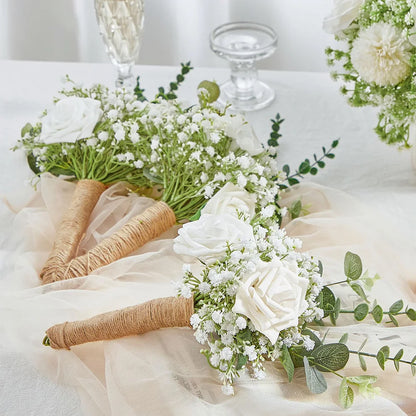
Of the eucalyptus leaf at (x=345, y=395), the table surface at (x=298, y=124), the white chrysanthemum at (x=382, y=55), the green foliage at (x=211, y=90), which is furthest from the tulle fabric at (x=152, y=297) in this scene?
the green foliage at (x=211, y=90)

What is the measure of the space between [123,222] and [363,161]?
522 millimetres

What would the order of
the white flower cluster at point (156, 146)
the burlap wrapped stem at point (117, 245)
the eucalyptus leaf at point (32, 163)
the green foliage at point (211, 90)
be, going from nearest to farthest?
the burlap wrapped stem at point (117, 245) → the white flower cluster at point (156, 146) → the eucalyptus leaf at point (32, 163) → the green foliage at point (211, 90)

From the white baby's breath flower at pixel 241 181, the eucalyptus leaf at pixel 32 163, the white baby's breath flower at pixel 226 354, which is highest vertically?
the eucalyptus leaf at pixel 32 163

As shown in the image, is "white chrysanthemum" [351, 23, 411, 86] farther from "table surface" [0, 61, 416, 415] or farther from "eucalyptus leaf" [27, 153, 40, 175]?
"eucalyptus leaf" [27, 153, 40, 175]

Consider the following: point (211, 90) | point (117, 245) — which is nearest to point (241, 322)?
point (117, 245)

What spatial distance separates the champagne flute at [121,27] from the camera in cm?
156

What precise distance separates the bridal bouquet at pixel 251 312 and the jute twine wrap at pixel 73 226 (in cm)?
17

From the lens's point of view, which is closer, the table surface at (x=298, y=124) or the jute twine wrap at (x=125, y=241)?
the jute twine wrap at (x=125, y=241)

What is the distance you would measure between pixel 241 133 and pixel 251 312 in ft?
1.55

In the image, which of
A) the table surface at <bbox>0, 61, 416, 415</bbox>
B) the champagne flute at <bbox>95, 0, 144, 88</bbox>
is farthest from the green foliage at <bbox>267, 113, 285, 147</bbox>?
the champagne flute at <bbox>95, 0, 144, 88</bbox>

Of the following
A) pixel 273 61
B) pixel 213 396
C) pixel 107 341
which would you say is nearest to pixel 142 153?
pixel 107 341

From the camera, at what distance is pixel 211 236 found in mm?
1000

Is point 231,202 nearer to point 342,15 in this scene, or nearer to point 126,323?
point 126,323

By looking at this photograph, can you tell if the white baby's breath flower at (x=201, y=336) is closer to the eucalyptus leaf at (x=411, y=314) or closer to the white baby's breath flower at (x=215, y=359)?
the white baby's breath flower at (x=215, y=359)
